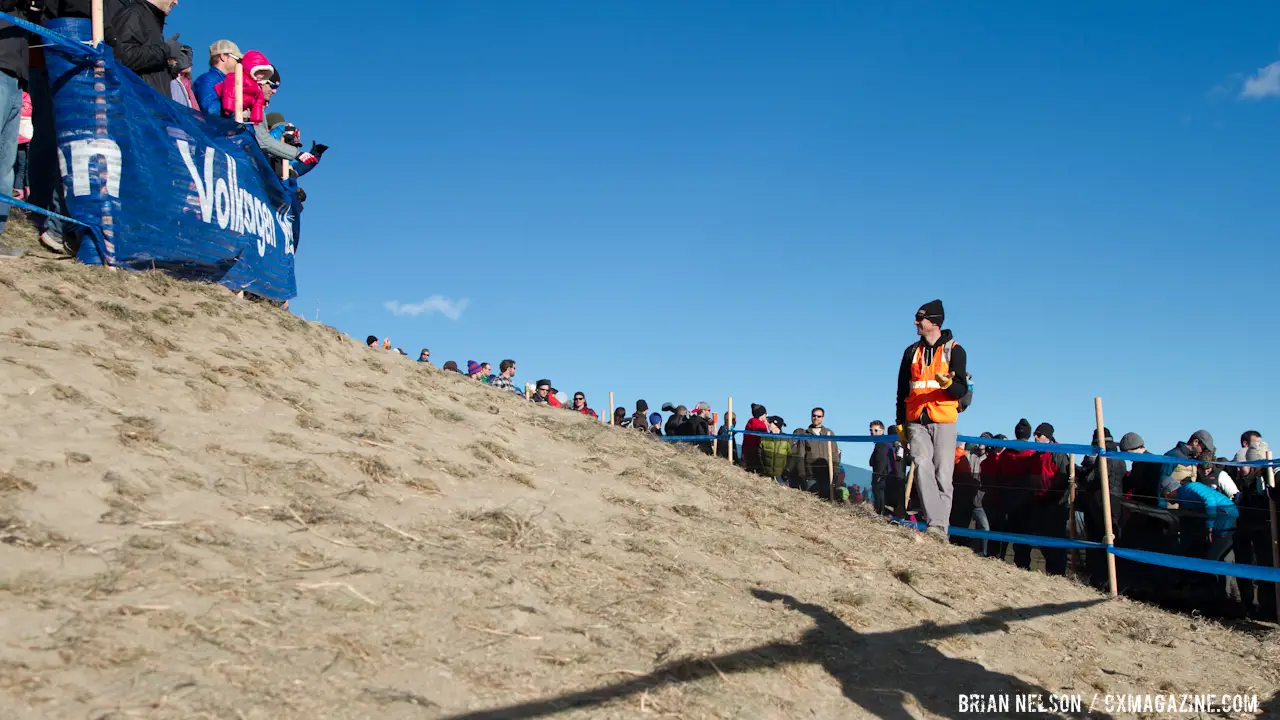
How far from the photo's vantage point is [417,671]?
4.31 m

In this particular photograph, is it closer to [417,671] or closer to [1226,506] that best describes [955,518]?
[1226,506]

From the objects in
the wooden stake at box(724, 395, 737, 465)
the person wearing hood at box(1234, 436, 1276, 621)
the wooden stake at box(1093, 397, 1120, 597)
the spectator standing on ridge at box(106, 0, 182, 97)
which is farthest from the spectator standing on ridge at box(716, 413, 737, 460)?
the spectator standing on ridge at box(106, 0, 182, 97)

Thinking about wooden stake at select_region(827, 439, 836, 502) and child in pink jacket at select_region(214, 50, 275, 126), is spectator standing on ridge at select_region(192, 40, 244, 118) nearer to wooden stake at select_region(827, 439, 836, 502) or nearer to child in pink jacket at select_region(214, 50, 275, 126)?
child in pink jacket at select_region(214, 50, 275, 126)

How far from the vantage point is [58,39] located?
727cm

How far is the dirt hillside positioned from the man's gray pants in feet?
2.20

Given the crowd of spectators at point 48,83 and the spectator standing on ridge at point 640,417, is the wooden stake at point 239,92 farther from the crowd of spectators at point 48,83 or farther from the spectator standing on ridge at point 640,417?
the spectator standing on ridge at point 640,417

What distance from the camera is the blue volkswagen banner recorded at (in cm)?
762

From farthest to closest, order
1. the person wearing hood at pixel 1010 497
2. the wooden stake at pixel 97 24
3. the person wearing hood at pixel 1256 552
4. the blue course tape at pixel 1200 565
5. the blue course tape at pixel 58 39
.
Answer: the person wearing hood at pixel 1010 497 → the person wearing hood at pixel 1256 552 → the blue course tape at pixel 1200 565 → the wooden stake at pixel 97 24 → the blue course tape at pixel 58 39

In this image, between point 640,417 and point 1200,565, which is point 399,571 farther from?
point 640,417

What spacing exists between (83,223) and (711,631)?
18.6ft

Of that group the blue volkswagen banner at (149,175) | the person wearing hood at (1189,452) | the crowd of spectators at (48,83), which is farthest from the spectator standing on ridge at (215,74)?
the person wearing hood at (1189,452)

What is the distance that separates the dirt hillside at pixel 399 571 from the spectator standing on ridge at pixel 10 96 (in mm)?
590

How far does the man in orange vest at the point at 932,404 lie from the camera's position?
31.1 feet

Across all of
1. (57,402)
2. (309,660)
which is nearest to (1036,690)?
(309,660)
